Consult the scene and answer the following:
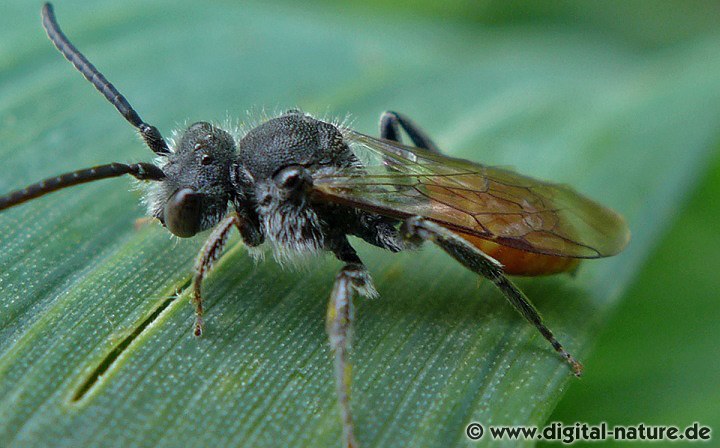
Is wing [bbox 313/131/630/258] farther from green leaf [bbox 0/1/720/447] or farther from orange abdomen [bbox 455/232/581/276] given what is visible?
green leaf [bbox 0/1/720/447]

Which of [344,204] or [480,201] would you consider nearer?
[344,204]

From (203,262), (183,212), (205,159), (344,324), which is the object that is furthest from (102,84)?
(344,324)

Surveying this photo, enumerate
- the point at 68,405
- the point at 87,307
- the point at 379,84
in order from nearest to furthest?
the point at 68,405 < the point at 87,307 < the point at 379,84

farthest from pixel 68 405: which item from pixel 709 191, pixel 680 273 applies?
pixel 709 191

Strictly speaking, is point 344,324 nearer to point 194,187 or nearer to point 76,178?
point 194,187

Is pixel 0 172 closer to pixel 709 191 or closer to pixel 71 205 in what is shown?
pixel 71 205

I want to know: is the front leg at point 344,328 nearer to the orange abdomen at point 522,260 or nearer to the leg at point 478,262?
the leg at point 478,262
